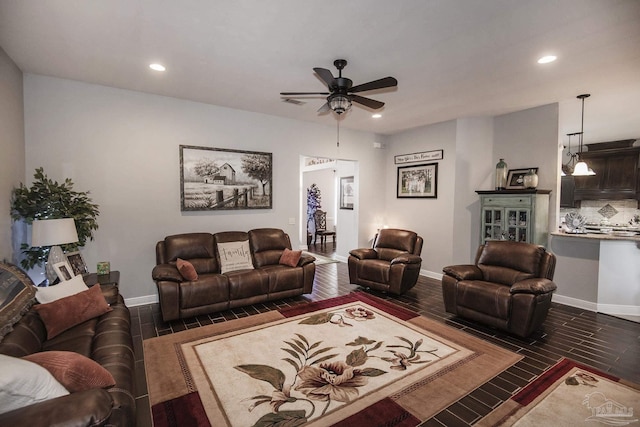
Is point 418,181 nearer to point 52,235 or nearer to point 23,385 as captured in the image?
point 52,235

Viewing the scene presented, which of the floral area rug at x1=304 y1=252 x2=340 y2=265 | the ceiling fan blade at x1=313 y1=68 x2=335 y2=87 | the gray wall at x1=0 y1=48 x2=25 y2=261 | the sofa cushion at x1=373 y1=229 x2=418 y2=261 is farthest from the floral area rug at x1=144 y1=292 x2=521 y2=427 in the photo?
the floral area rug at x1=304 y1=252 x2=340 y2=265

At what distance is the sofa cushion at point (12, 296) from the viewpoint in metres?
2.01

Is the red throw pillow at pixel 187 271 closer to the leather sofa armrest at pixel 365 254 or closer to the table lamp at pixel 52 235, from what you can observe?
the table lamp at pixel 52 235

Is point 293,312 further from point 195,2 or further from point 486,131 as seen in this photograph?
point 486,131

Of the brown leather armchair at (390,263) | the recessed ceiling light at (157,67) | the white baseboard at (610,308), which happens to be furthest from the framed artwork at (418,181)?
the recessed ceiling light at (157,67)

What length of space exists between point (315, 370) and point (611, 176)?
840 cm

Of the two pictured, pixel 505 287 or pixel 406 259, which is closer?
pixel 505 287

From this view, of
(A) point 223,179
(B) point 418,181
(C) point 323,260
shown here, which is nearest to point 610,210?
(B) point 418,181

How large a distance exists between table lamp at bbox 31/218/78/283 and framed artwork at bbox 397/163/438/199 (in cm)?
558

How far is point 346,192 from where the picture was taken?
24.6 feet

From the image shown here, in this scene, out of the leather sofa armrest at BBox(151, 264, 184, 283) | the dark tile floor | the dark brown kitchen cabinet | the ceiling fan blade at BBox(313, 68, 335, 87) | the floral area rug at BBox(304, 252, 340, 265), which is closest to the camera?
the dark tile floor

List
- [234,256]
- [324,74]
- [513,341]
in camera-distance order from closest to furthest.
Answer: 1. [324,74]
2. [513,341]
3. [234,256]

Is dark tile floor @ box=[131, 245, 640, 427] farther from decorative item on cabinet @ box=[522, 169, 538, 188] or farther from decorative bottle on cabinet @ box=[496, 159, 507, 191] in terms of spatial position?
decorative bottle on cabinet @ box=[496, 159, 507, 191]

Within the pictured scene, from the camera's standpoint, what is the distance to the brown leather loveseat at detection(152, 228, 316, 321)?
368 cm
